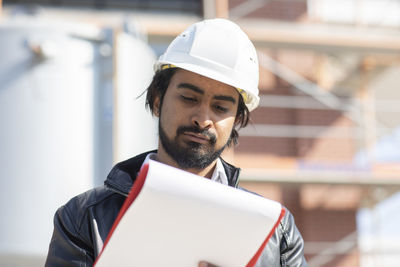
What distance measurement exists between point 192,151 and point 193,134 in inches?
1.7

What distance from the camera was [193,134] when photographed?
1732 mm

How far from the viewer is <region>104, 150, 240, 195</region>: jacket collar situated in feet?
5.69

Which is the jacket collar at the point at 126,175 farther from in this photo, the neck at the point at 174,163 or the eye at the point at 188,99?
the eye at the point at 188,99

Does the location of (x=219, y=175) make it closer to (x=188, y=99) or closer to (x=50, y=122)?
(x=188, y=99)

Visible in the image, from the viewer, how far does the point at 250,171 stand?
8703 millimetres

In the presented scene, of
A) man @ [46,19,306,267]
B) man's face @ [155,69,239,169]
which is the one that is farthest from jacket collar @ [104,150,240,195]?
man's face @ [155,69,239,169]

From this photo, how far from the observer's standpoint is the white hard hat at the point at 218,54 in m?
1.79

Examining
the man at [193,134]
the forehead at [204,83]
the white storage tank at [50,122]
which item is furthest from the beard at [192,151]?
the white storage tank at [50,122]

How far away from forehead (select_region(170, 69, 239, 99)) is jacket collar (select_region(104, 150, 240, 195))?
0.22m

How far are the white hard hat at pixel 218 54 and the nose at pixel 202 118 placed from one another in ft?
0.30

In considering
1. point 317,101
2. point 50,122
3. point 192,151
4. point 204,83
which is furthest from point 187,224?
point 317,101

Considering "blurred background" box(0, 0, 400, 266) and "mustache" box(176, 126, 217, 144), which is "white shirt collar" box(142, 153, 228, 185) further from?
"blurred background" box(0, 0, 400, 266)

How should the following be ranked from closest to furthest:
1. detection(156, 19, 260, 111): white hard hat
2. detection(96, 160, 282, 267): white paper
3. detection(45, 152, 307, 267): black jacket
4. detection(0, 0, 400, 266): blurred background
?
detection(96, 160, 282, 267): white paper < detection(45, 152, 307, 267): black jacket < detection(156, 19, 260, 111): white hard hat < detection(0, 0, 400, 266): blurred background

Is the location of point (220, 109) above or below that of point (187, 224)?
above
